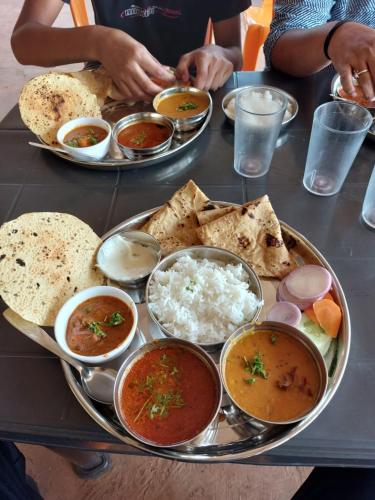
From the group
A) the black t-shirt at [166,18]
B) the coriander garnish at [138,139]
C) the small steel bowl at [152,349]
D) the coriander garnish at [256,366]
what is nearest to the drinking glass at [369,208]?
the coriander garnish at [256,366]

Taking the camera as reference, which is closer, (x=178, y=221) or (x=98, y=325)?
(x=98, y=325)

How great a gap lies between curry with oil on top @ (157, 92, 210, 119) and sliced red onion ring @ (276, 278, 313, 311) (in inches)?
39.2

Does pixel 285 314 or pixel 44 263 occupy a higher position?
pixel 44 263

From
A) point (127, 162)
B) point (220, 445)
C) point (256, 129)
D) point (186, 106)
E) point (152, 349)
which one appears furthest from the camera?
point (186, 106)

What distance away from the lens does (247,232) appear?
136cm

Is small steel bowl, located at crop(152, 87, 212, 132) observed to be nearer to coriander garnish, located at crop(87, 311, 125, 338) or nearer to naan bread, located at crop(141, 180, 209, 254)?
naan bread, located at crop(141, 180, 209, 254)

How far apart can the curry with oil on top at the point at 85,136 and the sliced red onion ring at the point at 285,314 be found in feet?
3.60

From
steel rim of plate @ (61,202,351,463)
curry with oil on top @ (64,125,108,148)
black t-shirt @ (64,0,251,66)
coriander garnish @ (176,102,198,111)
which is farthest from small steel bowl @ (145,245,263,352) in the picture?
black t-shirt @ (64,0,251,66)

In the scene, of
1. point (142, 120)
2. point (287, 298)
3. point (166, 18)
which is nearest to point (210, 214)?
point (287, 298)

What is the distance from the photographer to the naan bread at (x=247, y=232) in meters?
1.35

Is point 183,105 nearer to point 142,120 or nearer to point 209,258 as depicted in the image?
point 142,120

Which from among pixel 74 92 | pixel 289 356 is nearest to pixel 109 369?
pixel 289 356

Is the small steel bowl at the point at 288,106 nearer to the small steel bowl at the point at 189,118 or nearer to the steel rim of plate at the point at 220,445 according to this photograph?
the small steel bowl at the point at 189,118

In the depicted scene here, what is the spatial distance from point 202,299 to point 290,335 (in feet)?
1.03
